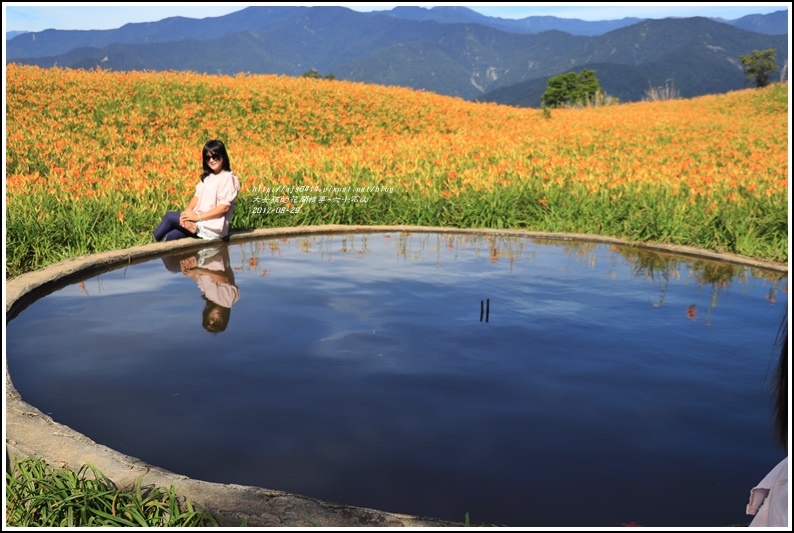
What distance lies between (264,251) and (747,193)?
6584 mm

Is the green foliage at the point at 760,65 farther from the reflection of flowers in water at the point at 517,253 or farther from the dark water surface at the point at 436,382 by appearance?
the dark water surface at the point at 436,382

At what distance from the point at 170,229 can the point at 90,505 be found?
6.15m

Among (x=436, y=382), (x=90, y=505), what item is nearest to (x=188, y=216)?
(x=436, y=382)

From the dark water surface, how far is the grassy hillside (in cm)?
177

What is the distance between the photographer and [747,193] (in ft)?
36.0

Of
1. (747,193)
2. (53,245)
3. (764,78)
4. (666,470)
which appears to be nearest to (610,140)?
(747,193)

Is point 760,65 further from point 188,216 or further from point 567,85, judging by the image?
point 188,216

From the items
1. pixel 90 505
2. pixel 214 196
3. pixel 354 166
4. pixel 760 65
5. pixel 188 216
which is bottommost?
pixel 90 505

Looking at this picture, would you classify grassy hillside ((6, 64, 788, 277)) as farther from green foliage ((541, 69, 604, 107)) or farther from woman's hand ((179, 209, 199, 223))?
green foliage ((541, 69, 604, 107))

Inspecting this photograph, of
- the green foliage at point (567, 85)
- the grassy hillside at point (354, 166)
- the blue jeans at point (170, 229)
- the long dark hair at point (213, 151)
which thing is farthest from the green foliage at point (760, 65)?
the blue jeans at point (170, 229)

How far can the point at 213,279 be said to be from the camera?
7.42 metres

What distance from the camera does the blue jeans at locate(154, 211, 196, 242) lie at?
889 centimetres

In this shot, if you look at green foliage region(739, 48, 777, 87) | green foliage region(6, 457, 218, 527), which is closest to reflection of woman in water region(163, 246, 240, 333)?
green foliage region(6, 457, 218, 527)

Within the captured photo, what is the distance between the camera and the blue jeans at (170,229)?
8891 millimetres
